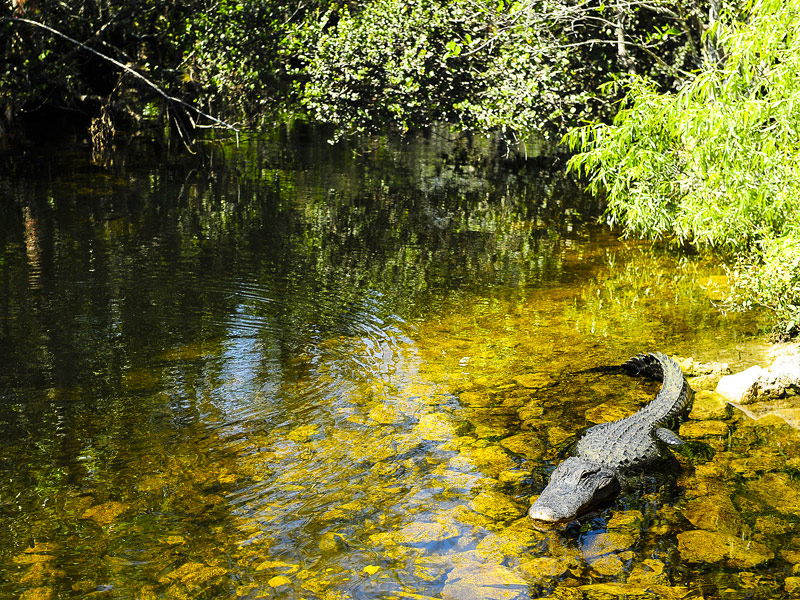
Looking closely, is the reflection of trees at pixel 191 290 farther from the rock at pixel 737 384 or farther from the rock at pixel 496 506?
the rock at pixel 737 384

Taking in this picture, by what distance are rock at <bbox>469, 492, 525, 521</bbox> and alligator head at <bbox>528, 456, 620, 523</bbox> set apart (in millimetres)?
Answer: 133

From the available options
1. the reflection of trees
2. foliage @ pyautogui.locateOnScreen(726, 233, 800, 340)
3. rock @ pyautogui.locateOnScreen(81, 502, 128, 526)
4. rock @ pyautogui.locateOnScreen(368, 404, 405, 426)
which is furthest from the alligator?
rock @ pyautogui.locateOnScreen(81, 502, 128, 526)

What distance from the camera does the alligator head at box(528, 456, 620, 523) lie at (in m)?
4.66

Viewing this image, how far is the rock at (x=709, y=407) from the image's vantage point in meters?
6.28

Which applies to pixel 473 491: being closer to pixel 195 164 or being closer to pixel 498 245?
pixel 498 245

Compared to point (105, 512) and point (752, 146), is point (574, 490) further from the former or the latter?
point (752, 146)

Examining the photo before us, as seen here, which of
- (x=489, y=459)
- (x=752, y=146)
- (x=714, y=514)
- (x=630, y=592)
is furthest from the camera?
(x=752, y=146)

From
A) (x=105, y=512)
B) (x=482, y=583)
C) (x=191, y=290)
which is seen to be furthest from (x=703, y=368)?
(x=191, y=290)

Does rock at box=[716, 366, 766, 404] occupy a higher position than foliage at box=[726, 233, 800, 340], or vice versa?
foliage at box=[726, 233, 800, 340]

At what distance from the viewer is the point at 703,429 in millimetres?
6043

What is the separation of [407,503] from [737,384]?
337 cm

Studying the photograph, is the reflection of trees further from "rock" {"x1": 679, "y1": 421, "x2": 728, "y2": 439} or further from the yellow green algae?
"rock" {"x1": 679, "y1": 421, "x2": 728, "y2": 439}

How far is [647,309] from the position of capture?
9.07 m

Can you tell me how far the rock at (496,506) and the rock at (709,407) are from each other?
2.21 metres
